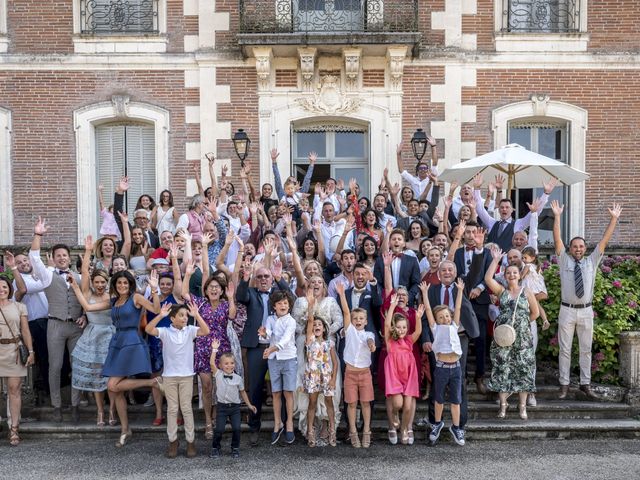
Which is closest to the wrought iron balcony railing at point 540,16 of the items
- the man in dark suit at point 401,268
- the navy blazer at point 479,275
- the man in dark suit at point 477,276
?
the man in dark suit at point 477,276

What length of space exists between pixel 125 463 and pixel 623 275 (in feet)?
22.1

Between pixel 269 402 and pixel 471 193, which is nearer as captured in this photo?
pixel 269 402

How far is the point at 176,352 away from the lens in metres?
6.91

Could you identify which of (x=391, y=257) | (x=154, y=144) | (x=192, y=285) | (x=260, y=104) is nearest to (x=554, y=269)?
(x=391, y=257)

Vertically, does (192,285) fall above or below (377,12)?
below

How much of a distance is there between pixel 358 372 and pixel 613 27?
8.99 metres

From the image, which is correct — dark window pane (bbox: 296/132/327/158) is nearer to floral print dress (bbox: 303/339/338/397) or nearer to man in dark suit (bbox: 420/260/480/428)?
man in dark suit (bbox: 420/260/480/428)

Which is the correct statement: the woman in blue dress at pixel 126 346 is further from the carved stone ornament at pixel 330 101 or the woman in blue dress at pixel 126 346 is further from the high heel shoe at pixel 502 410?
the carved stone ornament at pixel 330 101

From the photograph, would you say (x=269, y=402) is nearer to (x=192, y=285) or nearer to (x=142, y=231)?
(x=192, y=285)

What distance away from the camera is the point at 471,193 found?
9750mm

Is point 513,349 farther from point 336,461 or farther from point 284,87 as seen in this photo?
point 284,87

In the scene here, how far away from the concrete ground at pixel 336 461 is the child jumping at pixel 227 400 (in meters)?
0.16

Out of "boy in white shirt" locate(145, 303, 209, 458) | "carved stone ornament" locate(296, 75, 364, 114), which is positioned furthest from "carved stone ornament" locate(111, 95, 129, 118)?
"boy in white shirt" locate(145, 303, 209, 458)

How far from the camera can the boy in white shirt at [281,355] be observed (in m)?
7.07
